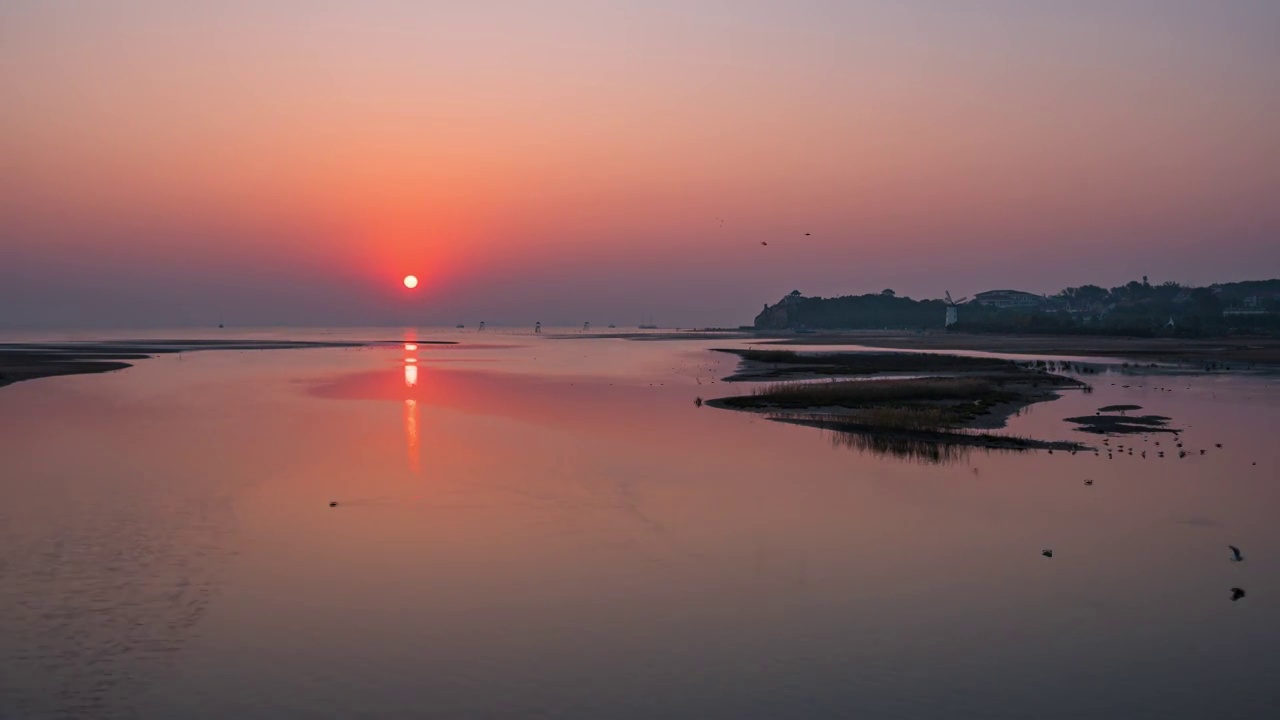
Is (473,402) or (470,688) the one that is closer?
(470,688)

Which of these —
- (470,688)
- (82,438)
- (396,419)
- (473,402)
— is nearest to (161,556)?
(470,688)

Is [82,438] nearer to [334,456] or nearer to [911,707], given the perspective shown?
[334,456]

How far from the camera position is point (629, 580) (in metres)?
19.2

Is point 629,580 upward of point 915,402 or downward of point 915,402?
downward

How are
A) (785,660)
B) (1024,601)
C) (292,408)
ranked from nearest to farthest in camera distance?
(785,660), (1024,601), (292,408)

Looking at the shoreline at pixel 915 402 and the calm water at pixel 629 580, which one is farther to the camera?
the shoreline at pixel 915 402

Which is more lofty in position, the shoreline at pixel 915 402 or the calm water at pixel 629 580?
the shoreline at pixel 915 402

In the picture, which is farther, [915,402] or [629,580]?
[915,402]

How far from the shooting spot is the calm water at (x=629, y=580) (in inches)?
529

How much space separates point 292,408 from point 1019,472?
40.5m

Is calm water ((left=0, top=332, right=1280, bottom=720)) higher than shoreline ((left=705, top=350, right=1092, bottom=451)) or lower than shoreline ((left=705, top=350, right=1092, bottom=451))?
lower

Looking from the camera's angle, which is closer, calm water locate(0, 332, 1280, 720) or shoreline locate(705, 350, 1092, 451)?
calm water locate(0, 332, 1280, 720)

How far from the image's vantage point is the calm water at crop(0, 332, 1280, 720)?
13.4 meters

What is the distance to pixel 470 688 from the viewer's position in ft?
44.4
